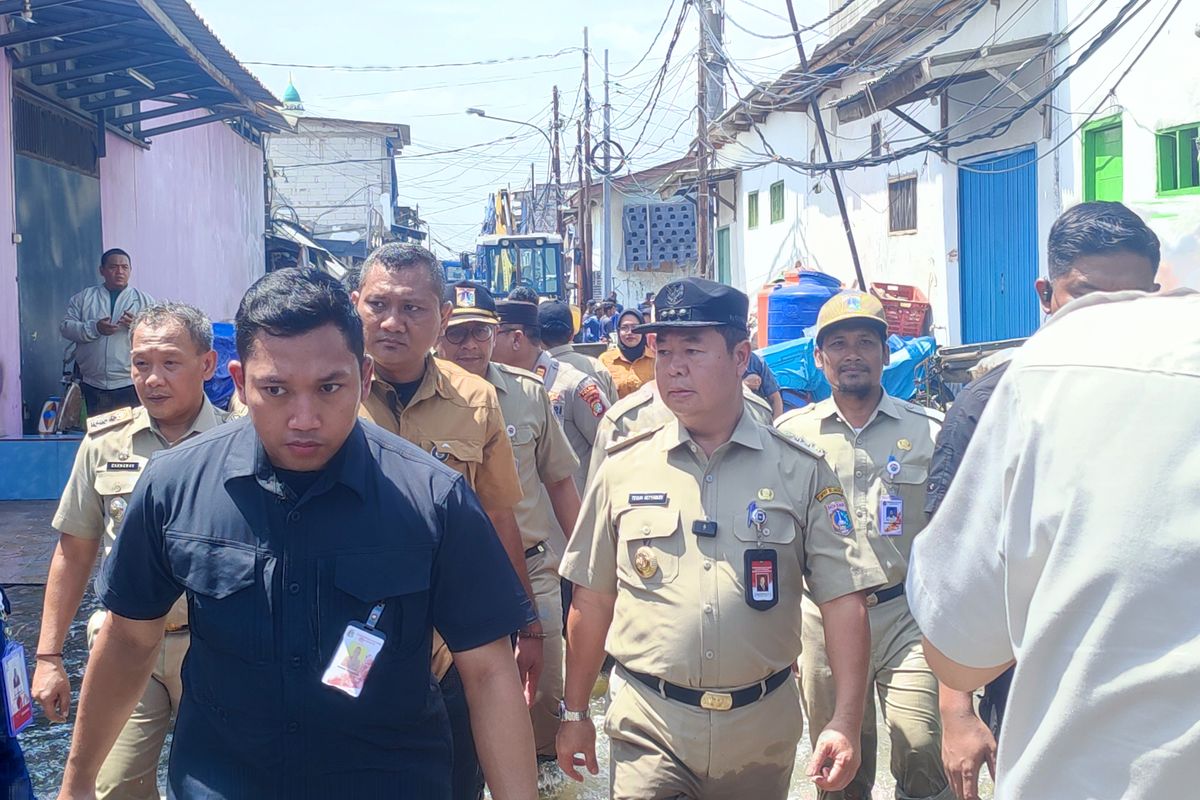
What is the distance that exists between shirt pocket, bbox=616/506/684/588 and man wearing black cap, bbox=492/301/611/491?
9.39 ft

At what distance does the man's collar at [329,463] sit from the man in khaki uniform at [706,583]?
1.23 metres

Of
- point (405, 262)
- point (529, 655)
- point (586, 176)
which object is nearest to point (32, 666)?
point (529, 655)

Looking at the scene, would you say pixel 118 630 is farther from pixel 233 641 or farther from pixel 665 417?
pixel 665 417

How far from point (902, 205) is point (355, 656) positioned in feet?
51.7

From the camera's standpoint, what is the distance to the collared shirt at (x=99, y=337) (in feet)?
33.3

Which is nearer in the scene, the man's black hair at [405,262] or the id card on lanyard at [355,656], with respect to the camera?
the id card on lanyard at [355,656]

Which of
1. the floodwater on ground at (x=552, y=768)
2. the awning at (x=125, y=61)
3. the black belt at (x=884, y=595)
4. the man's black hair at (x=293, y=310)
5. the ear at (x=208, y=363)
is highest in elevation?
the awning at (x=125, y=61)

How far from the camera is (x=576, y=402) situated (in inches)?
265

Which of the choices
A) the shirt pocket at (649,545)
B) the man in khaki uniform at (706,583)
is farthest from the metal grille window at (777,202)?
the shirt pocket at (649,545)

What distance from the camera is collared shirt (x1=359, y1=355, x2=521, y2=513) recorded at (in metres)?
4.12

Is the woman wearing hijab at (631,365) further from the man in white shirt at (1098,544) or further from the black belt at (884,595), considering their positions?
the man in white shirt at (1098,544)

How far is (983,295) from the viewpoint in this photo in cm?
1463

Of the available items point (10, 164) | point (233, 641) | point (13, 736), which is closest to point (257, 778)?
point (233, 641)

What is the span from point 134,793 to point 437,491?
2027 mm
